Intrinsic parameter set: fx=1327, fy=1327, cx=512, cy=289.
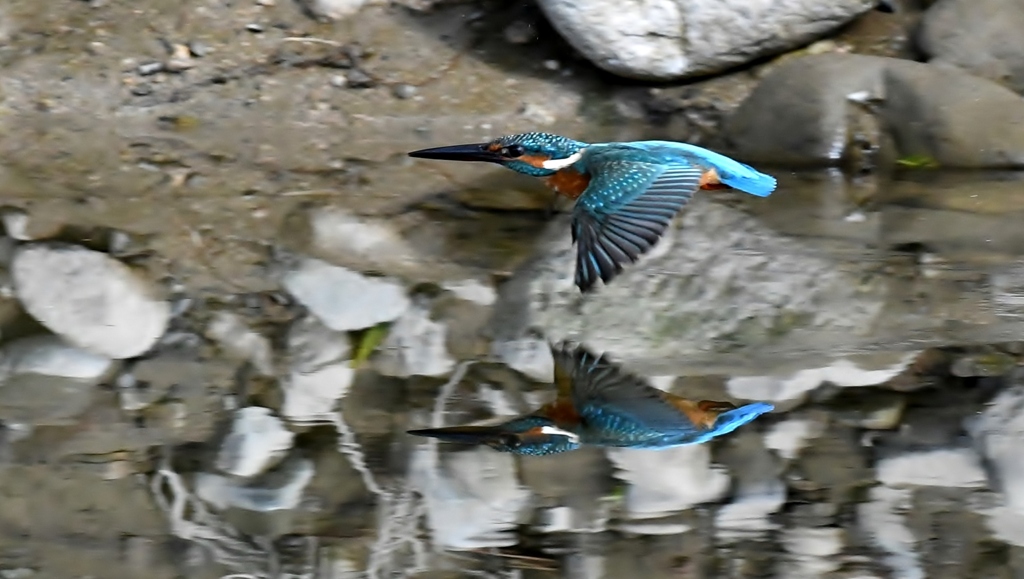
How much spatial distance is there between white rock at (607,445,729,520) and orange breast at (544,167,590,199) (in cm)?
133

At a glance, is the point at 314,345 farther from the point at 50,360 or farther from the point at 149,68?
the point at 149,68

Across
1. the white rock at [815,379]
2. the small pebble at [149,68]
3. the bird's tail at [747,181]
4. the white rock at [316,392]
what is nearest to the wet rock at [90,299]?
the white rock at [316,392]

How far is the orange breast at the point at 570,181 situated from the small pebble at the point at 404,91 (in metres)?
2.31

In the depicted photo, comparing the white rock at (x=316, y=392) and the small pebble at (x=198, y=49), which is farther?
the small pebble at (x=198, y=49)

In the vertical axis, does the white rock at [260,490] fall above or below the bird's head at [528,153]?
below

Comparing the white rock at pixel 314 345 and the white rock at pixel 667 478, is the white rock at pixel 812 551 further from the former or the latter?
the white rock at pixel 314 345

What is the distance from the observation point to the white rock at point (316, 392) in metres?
2.90

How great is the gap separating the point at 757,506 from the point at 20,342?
1958 mm

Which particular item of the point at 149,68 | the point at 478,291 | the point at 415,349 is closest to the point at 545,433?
the point at 415,349

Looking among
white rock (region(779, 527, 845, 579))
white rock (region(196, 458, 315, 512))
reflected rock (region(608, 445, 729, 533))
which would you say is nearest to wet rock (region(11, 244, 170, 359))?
white rock (region(196, 458, 315, 512))

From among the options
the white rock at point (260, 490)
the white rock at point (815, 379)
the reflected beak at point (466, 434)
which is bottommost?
the white rock at point (260, 490)

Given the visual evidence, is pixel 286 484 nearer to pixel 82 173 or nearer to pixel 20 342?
pixel 20 342

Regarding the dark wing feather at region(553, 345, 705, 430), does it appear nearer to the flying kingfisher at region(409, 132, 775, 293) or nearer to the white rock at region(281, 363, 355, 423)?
the flying kingfisher at region(409, 132, 775, 293)

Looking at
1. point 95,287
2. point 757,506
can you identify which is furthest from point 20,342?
point 757,506
